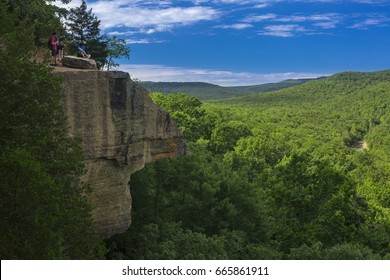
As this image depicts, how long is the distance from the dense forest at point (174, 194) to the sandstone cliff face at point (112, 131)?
1.30 metres

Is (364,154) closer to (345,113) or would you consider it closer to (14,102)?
(345,113)

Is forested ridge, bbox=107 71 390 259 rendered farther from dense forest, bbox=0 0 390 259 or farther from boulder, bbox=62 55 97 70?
boulder, bbox=62 55 97 70

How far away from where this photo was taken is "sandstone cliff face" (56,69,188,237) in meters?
15.6

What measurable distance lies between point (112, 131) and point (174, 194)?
32.8ft

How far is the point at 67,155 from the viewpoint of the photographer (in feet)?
43.0

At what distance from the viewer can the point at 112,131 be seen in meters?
16.8

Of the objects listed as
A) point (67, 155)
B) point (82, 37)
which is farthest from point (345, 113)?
point (67, 155)

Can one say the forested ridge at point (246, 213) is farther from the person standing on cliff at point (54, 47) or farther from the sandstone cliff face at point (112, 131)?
the person standing on cliff at point (54, 47)

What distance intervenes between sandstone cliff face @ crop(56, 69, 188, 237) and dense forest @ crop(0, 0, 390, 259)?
1.30 metres

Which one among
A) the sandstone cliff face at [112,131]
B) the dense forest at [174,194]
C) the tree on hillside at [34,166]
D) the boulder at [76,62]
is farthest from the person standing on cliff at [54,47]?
the tree on hillside at [34,166]

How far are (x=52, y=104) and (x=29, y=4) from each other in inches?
329

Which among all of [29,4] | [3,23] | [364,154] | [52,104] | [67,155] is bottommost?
[364,154]

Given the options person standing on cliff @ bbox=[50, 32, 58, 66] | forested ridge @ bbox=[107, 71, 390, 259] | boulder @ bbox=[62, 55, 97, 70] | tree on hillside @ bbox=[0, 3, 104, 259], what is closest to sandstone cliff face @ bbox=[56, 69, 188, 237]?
boulder @ bbox=[62, 55, 97, 70]

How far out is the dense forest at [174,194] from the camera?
424 inches
